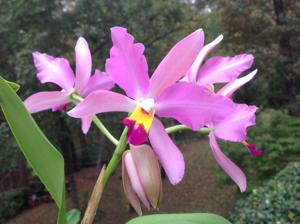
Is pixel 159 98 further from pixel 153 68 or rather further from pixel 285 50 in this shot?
pixel 285 50

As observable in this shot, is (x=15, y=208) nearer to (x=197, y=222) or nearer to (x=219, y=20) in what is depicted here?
(x=219, y=20)

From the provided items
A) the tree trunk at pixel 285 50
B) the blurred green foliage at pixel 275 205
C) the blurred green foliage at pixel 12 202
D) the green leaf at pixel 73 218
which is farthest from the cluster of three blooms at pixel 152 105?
the tree trunk at pixel 285 50

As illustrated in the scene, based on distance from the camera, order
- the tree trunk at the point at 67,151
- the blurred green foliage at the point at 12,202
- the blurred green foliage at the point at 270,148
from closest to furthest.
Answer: the blurred green foliage at the point at 270,148, the tree trunk at the point at 67,151, the blurred green foliage at the point at 12,202

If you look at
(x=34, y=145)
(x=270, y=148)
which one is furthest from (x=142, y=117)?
(x=270, y=148)

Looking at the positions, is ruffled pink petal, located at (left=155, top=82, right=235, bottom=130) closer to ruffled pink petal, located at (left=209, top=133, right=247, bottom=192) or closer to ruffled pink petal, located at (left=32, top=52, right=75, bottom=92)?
ruffled pink petal, located at (left=209, top=133, right=247, bottom=192)

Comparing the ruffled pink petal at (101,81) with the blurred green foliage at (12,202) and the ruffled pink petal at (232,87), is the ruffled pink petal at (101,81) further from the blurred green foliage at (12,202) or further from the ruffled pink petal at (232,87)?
the blurred green foliage at (12,202)

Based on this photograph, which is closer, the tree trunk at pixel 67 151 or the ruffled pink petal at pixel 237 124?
the ruffled pink petal at pixel 237 124

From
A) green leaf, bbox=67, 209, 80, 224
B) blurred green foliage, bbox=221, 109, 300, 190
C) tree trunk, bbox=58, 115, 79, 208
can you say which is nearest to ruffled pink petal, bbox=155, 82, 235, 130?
green leaf, bbox=67, 209, 80, 224
